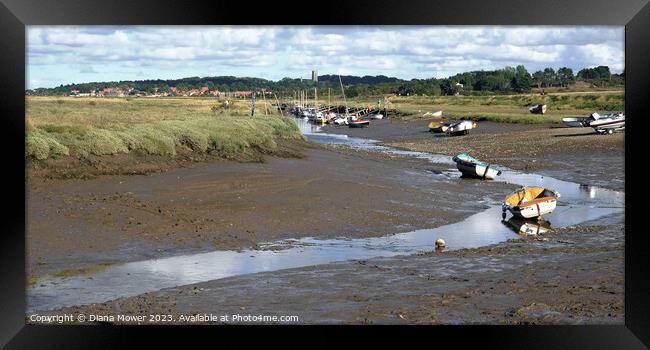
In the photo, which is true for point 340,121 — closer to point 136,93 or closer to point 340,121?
point 340,121

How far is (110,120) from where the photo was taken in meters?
29.7

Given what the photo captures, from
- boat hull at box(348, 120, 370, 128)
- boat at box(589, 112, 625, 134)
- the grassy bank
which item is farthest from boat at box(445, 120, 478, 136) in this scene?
the grassy bank

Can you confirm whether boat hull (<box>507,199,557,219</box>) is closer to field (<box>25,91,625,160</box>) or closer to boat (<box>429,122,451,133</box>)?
field (<box>25,91,625,160</box>)

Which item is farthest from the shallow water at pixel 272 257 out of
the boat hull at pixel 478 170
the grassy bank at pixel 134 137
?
the grassy bank at pixel 134 137

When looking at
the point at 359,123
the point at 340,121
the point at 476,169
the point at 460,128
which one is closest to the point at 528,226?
the point at 476,169

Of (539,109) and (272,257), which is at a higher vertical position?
(539,109)

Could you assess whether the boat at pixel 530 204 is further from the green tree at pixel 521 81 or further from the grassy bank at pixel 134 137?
the green tree at pixel 521 81

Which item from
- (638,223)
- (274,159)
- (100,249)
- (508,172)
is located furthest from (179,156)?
(638,223)

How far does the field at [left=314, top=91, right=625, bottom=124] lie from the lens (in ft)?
186

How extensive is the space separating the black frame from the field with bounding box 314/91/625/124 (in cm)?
4511

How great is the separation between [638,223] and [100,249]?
946 centimetres

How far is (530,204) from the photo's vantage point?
66.7 feet

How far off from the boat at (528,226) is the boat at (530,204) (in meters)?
0.16
